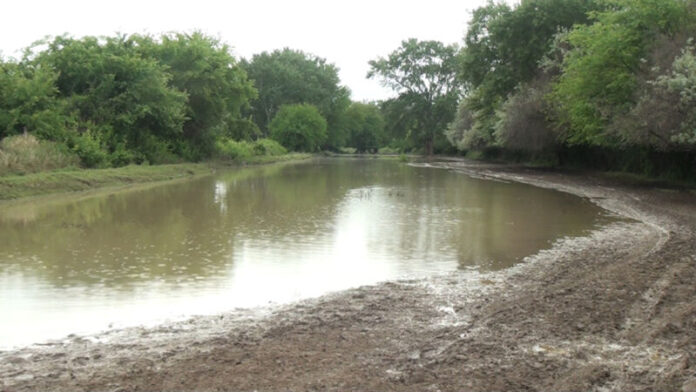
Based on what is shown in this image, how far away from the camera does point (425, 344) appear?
567 centimetres

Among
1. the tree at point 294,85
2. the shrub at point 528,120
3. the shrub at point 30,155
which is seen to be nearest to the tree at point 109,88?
the shrub at point 30,155

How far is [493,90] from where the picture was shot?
42.2 metres

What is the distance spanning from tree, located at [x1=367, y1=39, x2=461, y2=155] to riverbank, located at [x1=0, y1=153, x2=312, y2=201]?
50037 mm

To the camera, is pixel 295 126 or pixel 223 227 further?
pixel 295 126

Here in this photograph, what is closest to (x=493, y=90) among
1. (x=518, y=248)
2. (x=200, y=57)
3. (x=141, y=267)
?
(x=200, y=57)

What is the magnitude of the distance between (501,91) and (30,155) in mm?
30774

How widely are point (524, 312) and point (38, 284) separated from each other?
6774 mm

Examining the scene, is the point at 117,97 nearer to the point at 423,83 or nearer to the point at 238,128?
the point at 238,128

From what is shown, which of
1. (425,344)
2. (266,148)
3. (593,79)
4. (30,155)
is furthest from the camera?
(266,148)

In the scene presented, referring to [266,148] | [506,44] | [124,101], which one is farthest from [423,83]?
[124,101]

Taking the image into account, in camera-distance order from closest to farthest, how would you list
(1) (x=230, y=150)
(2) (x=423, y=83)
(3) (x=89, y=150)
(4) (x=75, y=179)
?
(4) (x=75, y=179) < (3) (x=89, y=150) < (1) (x=230, y=150) < (2) (x=423, y=83)

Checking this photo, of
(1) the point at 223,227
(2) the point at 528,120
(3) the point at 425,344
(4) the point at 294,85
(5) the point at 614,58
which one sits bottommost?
(1) the point at 223,227

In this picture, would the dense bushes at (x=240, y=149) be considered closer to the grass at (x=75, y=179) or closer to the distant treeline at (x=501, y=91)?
the distant treeline at (x=501, y=91)

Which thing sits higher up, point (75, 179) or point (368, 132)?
point (368, 132)
